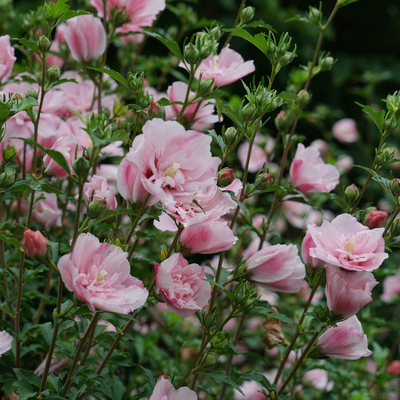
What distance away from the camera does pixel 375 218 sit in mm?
650

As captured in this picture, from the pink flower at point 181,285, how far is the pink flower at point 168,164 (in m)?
0.08

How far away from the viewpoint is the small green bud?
22.4 inches

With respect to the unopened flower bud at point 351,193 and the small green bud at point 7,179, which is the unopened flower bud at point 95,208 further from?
the unopened flower bud at point 351,193

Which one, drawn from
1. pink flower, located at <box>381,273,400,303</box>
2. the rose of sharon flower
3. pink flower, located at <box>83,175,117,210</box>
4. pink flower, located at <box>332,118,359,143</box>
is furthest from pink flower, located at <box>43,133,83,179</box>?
pink flower, located at <box>332,118,359,143</box>

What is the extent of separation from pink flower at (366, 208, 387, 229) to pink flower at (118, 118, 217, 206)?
280 millimetres

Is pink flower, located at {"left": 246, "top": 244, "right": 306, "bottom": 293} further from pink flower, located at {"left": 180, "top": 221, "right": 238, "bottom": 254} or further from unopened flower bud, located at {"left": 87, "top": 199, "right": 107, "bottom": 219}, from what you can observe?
unopened flower bud, located at {"left": 87, "top": 199, "right": 107, "bottom": 219}

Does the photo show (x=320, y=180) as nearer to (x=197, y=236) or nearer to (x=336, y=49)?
(x=197, y=236)

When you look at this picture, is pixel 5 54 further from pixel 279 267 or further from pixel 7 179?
pixel 279 267

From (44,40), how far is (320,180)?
51 cm

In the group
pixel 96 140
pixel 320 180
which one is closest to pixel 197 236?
pixel 96 140

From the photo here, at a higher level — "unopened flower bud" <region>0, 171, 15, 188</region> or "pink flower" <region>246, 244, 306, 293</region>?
"unopened flower bud" <region>0, 171, 15, 188</region>

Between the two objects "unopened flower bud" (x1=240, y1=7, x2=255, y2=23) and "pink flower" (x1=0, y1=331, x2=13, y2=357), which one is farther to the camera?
"unopened flower bud" (x1=240, y1=7, x2=255, y2=23)

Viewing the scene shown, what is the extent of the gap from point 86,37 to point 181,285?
0.50 metres

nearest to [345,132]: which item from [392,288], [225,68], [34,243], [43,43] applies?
[392,288]
